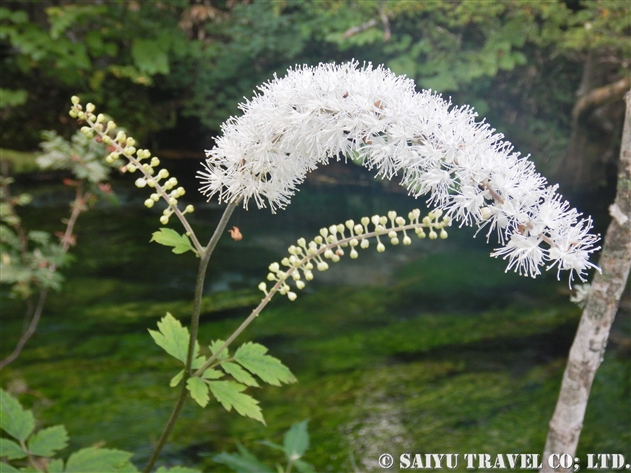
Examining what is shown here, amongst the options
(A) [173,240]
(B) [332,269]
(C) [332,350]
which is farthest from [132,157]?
(B) [332,269]

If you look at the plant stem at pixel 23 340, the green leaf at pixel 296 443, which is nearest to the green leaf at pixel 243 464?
the green leaf at pixel 296 443

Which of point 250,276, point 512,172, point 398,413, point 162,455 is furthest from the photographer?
point 250,276

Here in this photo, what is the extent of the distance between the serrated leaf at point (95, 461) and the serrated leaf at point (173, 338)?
0.60 feet

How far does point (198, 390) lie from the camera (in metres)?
0.66

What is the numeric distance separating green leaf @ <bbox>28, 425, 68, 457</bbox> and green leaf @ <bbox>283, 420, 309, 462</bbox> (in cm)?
31

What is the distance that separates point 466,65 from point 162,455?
2558mm

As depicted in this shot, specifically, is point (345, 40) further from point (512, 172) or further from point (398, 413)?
point (512, 172)

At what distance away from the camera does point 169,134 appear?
13.4 feet

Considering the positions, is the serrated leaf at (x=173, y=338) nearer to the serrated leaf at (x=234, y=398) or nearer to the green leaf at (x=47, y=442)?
the serrated leaf at (x=234, y=398)

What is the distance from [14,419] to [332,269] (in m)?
2.17

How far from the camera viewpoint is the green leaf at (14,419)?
0.79 meters

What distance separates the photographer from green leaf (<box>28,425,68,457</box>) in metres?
0.79

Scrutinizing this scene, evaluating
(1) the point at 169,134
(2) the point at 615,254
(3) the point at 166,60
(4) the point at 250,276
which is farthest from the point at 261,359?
(1) the point at 169,134

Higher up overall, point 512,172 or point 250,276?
point 250,276
